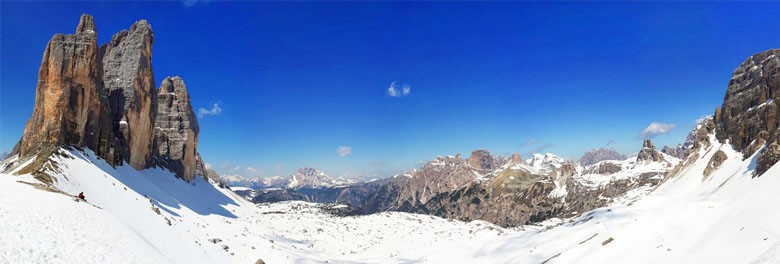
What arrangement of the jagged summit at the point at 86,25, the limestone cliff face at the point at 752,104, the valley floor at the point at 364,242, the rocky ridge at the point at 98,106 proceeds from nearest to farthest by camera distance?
the valley floor at the point at 364,242 < the rocky ridge at the point at 98,106 < the jagged summit at the point at 86,25 < the limestone cliff face at the point at 752,104

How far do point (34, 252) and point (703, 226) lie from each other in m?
36.2

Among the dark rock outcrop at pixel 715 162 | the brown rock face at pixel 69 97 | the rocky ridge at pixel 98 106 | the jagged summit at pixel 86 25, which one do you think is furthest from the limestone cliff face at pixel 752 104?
the jagged summit at pixel 86 25

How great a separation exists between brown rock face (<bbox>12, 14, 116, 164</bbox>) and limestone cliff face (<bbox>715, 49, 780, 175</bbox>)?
105331 mm

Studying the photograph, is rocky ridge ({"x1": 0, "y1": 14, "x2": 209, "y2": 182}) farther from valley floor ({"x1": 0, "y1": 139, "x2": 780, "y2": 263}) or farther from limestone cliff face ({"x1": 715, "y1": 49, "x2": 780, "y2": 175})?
limestone cliff face ({"x1": 715, "y1": 49, "x2": 780, "y2": 175})

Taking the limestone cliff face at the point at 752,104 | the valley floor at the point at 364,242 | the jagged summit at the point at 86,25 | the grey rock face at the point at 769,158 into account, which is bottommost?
the valley floor at the point at 364,242

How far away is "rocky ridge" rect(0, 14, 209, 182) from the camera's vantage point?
4878 centimetres

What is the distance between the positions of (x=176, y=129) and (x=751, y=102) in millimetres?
139952

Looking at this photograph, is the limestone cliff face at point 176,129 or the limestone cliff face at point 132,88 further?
the limestone cliff face at point 176,129

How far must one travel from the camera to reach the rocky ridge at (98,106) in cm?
4878

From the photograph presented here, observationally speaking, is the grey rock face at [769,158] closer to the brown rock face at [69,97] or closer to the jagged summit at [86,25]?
the brown rock face at [69,97]

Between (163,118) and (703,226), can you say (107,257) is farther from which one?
(163,118)

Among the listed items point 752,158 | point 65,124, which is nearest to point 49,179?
point 65,124

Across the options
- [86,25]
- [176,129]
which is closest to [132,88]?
[86,25]

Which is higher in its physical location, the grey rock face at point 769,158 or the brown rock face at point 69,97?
the brown rock face at point 69,97
